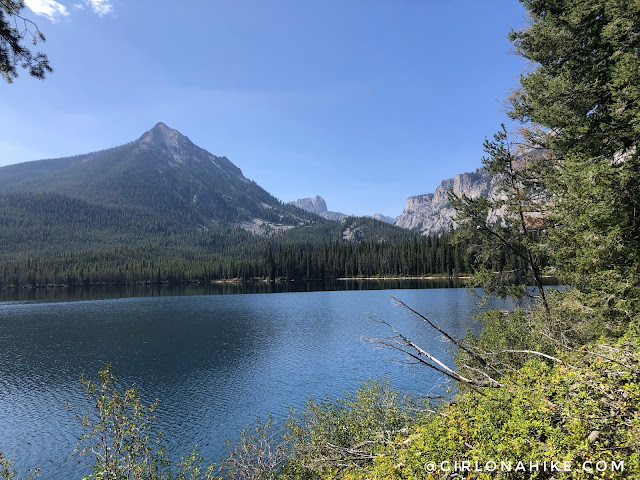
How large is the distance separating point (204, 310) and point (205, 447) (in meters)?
61.1

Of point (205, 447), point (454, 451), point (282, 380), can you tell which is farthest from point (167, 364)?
point (454, 451)

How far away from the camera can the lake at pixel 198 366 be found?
23.7 metres

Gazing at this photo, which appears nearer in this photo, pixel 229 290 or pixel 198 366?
pixel 198 366

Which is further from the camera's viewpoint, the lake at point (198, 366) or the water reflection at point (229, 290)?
the water reflection at point (229, 290)

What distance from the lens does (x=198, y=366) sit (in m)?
38.0

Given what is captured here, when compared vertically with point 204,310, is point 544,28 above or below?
above

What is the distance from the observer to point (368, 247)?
180 meters

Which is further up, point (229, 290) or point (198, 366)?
point (229, 290)

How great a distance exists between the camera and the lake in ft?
77.7

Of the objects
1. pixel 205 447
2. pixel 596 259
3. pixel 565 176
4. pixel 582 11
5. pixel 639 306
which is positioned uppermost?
pixel 582 11

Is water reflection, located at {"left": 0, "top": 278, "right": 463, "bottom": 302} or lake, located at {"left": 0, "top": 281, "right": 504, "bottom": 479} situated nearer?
lake, located at {"left": 0, "top": 281, "right": 504, "bottom": 479}

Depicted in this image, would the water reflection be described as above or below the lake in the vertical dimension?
above

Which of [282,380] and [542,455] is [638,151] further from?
[282,380]

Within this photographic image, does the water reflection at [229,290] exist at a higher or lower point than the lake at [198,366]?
higher
